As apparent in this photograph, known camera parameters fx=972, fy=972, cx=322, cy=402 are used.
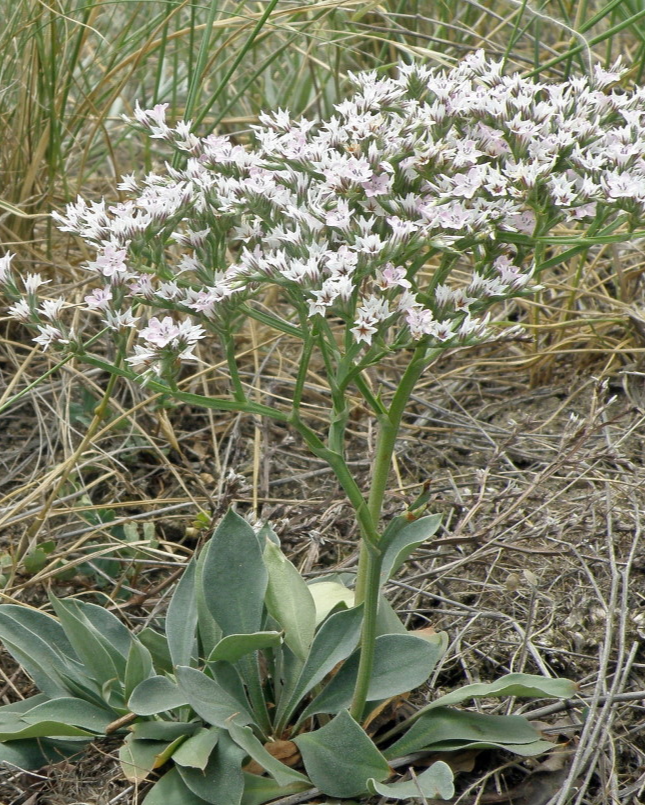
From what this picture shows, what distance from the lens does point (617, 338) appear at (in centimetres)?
351

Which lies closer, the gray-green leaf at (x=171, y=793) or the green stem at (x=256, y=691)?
the gray-green leaf at (x=171, y=793)

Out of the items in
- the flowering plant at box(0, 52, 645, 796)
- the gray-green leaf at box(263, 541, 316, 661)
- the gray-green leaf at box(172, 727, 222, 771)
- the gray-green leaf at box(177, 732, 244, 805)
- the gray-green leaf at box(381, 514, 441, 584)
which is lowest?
the gray-green leaf at box(177, 732, 244, 805)

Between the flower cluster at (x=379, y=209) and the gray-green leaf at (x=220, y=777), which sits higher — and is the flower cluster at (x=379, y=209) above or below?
above

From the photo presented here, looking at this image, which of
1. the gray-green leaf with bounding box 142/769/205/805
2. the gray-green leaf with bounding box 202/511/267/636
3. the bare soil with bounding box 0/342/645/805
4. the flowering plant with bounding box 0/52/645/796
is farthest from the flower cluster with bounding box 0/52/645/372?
the gray-green leaf with bounding box 142/769/205/805

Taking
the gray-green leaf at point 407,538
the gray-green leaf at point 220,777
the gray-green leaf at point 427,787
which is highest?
the gray-green leaf at point 407,538

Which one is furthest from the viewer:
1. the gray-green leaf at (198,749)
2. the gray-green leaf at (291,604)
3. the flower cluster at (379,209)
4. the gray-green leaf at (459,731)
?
the gray-green leaf at (291,604)

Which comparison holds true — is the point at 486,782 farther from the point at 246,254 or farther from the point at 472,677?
the point at 246,254

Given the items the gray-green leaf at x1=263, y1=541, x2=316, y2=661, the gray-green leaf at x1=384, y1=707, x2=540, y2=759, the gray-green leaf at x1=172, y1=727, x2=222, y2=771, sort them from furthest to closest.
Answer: the gray-green leaf at x1=263, y1=541, x2=316, y2=661 < the gray-green leaf at x1=384, y1=707, x2=540, y2=759 < the gray-green leaf at x1=172, y1=727, x2=222, y2=771

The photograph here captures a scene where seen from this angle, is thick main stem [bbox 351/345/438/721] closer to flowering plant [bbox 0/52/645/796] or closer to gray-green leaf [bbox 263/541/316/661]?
flowering plant [bbox 0/52/645/796]

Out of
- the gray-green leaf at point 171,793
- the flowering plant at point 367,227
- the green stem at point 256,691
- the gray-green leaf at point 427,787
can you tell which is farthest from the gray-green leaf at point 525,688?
the gray-green leaf at point 171,793

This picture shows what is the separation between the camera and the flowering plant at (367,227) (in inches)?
70.7

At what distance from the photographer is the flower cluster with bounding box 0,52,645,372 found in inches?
70.4

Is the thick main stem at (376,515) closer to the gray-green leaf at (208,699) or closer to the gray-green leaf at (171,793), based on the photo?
the gray-green leaf at (208,699)

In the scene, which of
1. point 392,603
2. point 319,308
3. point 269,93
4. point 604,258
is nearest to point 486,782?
point 392,603
